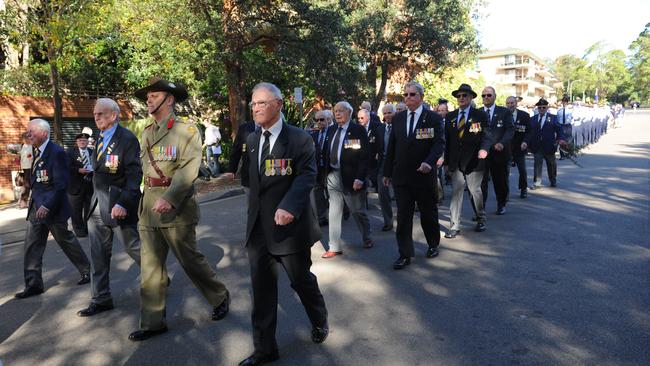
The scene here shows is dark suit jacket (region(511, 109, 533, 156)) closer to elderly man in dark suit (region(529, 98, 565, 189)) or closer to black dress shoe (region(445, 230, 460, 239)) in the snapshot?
elderly man in dark suit (region(529, 98, 565, 189))

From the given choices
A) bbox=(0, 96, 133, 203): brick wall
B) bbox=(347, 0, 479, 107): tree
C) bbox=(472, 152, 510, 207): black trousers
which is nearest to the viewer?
bbox=(472, 152, 510, 207): black trousers

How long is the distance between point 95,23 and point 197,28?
2374 millimetres

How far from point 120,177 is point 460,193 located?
4.54 m

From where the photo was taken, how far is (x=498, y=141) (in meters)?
8.34

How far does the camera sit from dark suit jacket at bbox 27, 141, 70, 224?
5297mm

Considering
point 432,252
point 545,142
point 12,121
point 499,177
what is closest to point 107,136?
point 432,252

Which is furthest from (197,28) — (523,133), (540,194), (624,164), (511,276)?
(624,164)

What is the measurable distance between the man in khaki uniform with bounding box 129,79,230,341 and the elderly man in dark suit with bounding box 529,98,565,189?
913cm

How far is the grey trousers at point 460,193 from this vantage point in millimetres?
7281

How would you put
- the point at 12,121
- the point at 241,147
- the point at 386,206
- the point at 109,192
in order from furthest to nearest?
the point at 12,121 < the point at 386,206 < the point at 241,147 < the point at 109,192

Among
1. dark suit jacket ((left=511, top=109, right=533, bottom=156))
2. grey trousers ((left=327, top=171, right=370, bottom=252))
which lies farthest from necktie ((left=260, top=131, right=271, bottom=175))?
dark suit jacket ((left=511, top=109, right=533, bottom=156))

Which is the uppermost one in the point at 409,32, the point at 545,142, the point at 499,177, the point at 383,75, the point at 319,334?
the point at 409,32

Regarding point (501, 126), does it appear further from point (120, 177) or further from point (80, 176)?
point (80, 176)

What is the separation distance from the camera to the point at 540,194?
10.5m
